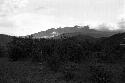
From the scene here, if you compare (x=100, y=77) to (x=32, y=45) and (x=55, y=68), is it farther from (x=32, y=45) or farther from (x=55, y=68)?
(x=32, y=45)

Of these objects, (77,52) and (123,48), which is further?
(123,48)

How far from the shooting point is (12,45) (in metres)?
38.1

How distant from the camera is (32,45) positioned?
39.2 meters

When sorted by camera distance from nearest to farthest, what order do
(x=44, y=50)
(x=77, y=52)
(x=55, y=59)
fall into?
(x=55, y=59), (x=77, y=52), (x=44, y=50)

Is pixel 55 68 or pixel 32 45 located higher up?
pixel 32 45

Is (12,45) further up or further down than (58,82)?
further up


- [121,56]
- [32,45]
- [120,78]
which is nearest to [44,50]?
[32,45]

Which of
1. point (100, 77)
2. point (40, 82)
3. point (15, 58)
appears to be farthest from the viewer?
point (15, 58)

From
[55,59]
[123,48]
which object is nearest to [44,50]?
[55,59]

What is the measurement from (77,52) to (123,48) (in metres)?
15.4

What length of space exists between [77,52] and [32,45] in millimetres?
11346

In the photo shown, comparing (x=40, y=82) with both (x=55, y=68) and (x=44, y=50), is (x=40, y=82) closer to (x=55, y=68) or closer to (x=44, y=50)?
(x=55, y=68)

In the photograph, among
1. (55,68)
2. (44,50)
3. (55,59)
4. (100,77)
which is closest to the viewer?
→ (100,77)

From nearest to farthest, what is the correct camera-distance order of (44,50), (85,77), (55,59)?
(85,77)
(55,59)
(44,50)
